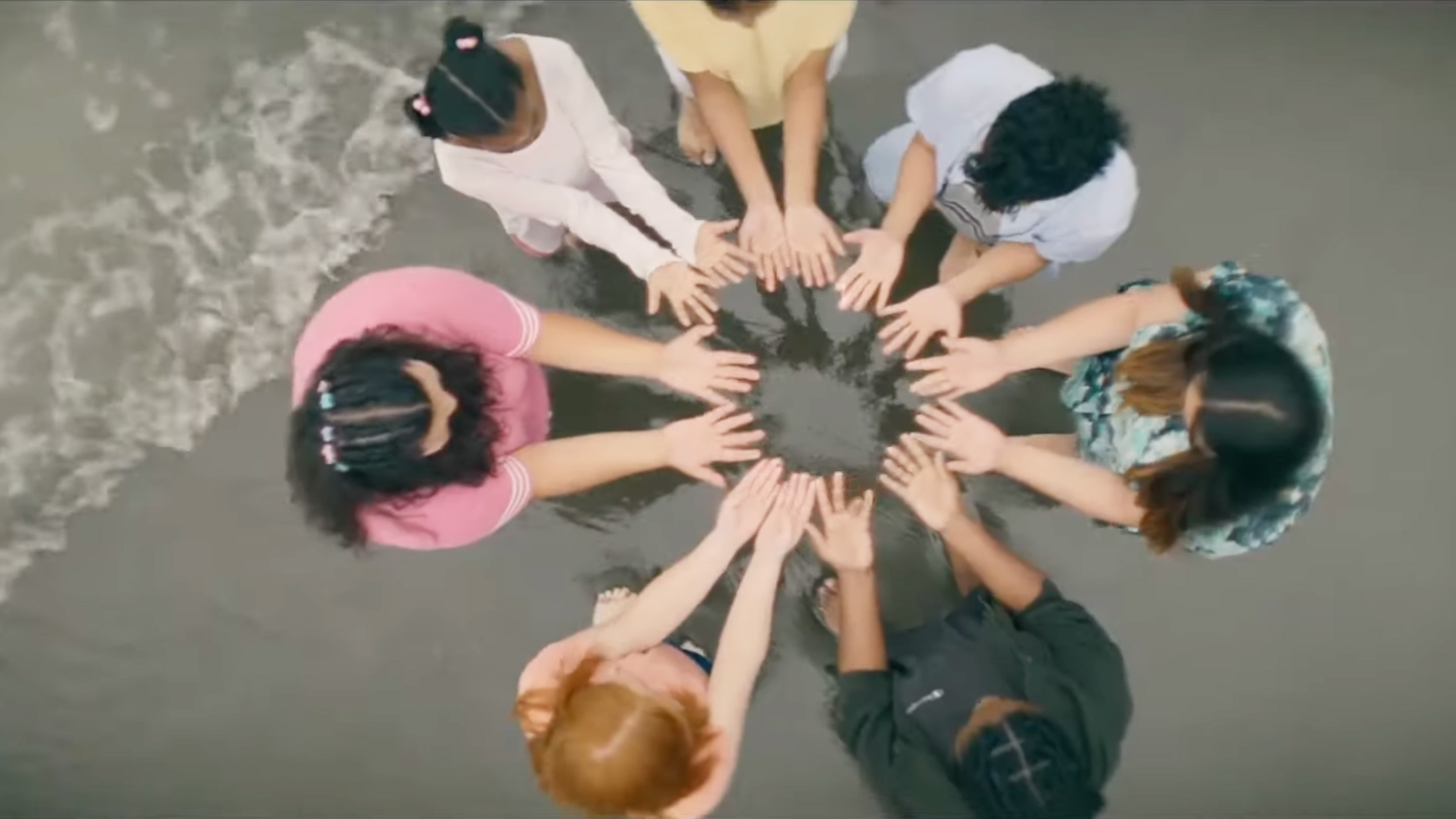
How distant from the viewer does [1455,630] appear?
1.61 metres

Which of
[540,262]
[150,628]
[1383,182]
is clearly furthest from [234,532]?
[1383,182]

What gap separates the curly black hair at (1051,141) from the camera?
1.06 meters

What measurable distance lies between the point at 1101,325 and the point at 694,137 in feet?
2.22

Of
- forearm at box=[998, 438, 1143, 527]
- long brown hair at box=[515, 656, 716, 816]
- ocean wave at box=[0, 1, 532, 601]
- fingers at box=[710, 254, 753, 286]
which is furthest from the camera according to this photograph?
ocean wave at box=[0, 1, 532, 601]

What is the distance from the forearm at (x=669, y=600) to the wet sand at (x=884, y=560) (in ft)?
0.71

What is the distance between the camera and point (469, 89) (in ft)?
3.66

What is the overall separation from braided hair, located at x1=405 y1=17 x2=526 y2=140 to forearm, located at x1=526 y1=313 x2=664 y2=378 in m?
0.28

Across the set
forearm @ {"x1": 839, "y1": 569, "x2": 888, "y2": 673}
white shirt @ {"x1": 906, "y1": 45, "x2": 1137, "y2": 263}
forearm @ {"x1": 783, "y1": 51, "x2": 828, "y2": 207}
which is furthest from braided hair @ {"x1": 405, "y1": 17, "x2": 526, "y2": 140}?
forearm @ {"x1": 839, "y1": 569, "x2": 888, "y2": 673}

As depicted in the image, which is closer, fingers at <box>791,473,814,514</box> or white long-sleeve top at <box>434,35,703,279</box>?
white long-sleeve top at <box>434,35,703,279</box>

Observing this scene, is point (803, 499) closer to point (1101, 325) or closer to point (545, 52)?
point (1101, 325)

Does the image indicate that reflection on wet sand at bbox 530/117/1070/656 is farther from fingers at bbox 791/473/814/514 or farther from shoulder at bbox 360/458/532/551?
shoulder at bbox 360/458/532/551

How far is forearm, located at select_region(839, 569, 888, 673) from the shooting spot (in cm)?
136

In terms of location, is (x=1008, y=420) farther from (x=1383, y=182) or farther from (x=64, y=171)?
(x=64, y=171)

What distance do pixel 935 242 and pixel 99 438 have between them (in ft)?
4.49
